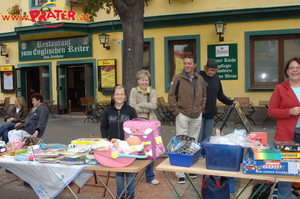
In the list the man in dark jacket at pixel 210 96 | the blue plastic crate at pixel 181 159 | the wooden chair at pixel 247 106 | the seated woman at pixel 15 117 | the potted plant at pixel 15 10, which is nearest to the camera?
the blue plastic crate at pixel 181 159

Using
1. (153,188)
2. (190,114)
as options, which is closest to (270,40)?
(190,114)

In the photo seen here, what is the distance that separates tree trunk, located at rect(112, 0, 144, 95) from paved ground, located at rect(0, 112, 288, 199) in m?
2.09

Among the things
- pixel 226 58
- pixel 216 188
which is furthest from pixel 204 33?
pixel 216 188

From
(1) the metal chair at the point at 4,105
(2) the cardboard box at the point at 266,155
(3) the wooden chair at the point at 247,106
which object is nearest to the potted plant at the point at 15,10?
(1) the metal chair at the point at 4,105

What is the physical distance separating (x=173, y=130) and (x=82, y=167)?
5926mm

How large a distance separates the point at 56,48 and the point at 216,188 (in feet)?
36.4

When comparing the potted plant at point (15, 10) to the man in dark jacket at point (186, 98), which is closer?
the man in dark jacket at point (186, 98)

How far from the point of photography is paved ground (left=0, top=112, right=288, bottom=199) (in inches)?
160

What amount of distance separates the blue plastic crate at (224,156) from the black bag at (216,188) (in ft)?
1.61

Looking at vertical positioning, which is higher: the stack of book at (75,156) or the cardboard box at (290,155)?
the cardboard box at (290,155)

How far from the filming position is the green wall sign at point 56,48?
39.8 ft

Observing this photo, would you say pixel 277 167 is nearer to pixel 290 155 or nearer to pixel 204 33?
pixel 290 155

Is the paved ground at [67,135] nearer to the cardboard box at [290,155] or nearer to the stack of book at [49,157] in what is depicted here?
the stack of book at [49,157]

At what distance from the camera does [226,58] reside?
10.2 metres
